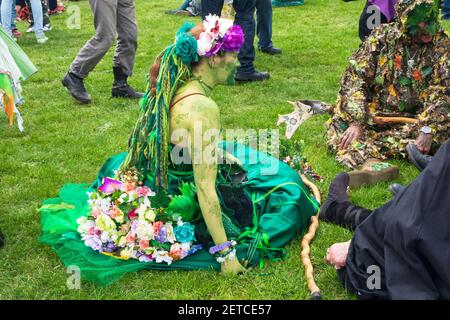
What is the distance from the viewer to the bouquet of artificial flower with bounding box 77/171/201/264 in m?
3.16

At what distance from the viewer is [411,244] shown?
7.89 ft

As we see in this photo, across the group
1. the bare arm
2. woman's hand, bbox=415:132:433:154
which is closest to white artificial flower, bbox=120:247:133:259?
the bare arm

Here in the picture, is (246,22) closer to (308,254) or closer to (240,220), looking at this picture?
(240,220)

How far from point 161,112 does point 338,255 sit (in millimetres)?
1211

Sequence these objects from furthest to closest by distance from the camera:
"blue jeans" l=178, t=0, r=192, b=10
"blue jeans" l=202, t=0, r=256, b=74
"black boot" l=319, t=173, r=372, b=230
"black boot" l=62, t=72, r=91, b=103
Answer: "blue jeans" l=178, t=0, r=192, b=10, "blue jeans" l=202, t=0, r=256, b=74, "black boot" l=62, t=72, r=91, b=103, "black boot" l=319, t=173, r=372, b=230

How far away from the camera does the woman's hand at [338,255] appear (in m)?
2.92

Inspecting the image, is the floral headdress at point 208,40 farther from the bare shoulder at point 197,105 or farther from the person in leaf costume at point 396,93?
the person in leaf costume at point 396,93

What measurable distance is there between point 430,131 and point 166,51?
7.46ft

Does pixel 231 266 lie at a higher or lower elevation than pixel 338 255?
lower

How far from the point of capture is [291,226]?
11.1ft

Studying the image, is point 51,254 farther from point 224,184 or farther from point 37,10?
point 37,10

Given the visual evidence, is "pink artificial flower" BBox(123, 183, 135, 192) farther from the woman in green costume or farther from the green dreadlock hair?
the green dreadlock hair

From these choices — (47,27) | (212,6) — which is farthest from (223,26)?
(47,27)

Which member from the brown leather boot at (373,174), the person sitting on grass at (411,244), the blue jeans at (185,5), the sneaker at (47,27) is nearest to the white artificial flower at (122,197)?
the person sitting on grass at (411,244)
